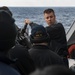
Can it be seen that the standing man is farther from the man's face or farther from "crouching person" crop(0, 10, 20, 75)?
"crouching person" crop(0, 10, 20, 75)

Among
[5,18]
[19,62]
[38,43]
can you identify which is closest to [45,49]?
[38,43]

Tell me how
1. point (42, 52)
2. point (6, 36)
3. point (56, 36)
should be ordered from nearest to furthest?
1. point (6, 36)
2. point (42, 52)
3. point (56, 36)

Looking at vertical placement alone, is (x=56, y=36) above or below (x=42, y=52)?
below

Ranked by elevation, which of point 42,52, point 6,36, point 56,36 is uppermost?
point 6,36

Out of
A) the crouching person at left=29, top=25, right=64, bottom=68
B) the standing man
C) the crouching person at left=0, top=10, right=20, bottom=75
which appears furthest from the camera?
the standing man

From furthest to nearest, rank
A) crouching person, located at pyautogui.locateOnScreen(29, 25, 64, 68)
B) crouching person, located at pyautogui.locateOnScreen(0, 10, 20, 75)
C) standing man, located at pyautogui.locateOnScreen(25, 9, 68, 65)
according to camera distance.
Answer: standing man, located at pyautogui.locateOnScreen(25, 9, 68, 65) → crouching person, located at pyautogui.locateOnScreen(29, 25, 64, 68) → crouching person, located at pyautogui.locateOnScreen(0, 10, 20, 75)

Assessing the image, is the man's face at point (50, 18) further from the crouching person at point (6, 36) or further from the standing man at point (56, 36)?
the crouching person at point (6, 36)

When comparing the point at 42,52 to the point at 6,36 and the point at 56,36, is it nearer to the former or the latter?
the point at 6,36

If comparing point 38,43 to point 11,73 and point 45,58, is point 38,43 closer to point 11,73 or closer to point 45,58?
point 45,58

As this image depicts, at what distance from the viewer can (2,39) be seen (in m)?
2.16

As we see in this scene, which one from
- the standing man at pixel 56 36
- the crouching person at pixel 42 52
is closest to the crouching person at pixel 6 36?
the crouching person at pixel 42 52

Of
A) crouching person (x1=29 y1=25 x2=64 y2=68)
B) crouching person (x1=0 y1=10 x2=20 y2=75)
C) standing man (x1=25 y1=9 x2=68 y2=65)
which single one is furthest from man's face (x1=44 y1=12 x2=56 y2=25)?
crouching person (x1=0 y1=10 x2=20 y2=75)

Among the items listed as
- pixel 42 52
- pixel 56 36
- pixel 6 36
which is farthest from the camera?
pixel 56 36

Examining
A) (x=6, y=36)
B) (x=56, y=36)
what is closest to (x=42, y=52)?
(x=6, y=36)
